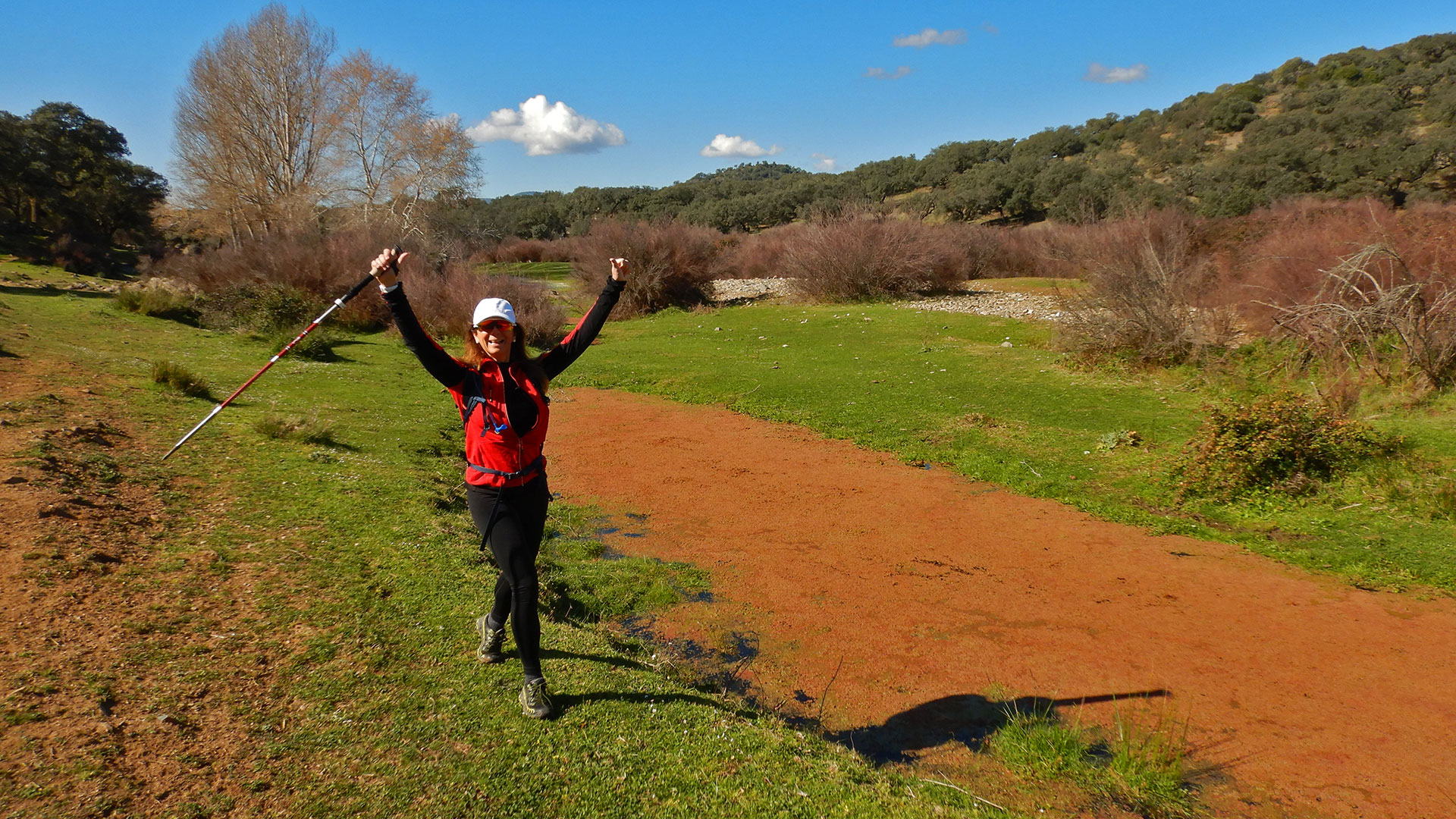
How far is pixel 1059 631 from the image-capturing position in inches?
228

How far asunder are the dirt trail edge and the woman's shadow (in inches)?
0.6

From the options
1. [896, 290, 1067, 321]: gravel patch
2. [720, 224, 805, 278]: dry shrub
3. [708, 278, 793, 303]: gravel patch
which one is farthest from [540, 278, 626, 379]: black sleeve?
[720, 224, 805, 278]: dry shrub

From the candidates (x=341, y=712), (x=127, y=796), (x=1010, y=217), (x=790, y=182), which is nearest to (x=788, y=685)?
(x=341, y=712)

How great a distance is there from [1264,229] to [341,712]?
21.7 meters

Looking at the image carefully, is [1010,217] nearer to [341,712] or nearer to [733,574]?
[733,574]

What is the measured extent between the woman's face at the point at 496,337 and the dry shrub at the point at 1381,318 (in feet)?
37.9

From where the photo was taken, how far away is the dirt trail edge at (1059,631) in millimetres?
4316

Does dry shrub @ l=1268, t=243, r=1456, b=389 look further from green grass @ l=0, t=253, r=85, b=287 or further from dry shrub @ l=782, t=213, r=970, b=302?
green grass @ l=0, t=253, r=85, b=287

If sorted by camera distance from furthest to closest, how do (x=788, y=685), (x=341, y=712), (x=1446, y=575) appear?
(x=1446, y=575)
(x=788, y=685)
(x=341, y=712)

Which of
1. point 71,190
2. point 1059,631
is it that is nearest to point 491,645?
point 1059,631

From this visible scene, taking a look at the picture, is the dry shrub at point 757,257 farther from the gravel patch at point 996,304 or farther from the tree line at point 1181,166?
the gravel patch at point 996,304

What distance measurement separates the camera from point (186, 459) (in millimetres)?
6719

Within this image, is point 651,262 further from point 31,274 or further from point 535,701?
point 535,701

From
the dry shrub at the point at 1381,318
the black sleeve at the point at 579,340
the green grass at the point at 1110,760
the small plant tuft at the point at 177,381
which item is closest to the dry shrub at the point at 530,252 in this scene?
the small plant tuft at the point at 177,381
